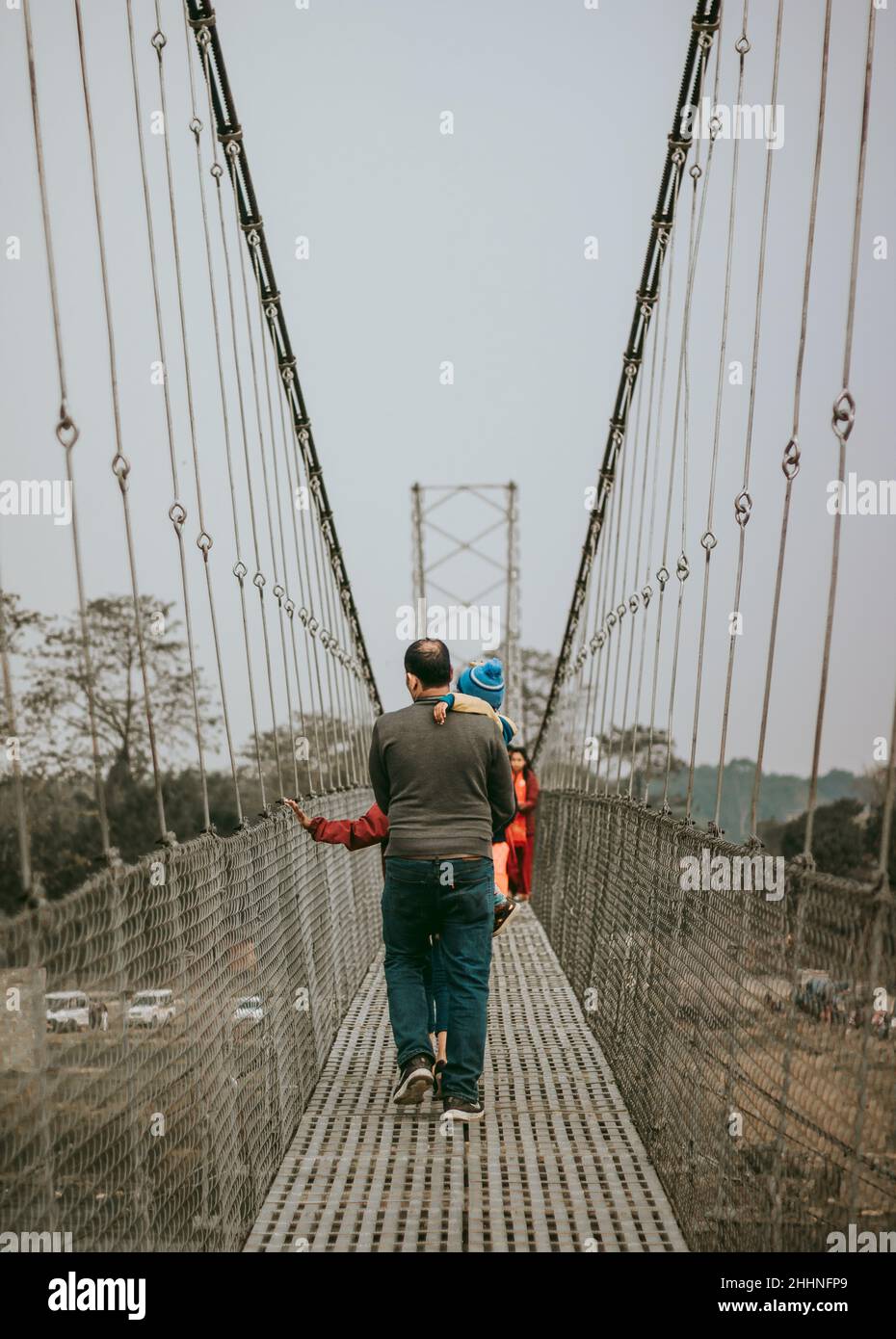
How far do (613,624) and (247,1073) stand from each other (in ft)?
16.7

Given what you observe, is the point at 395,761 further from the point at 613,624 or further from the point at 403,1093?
the point at 613,624

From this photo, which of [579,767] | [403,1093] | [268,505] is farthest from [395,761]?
[579,767]

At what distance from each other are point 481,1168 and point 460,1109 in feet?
1.13

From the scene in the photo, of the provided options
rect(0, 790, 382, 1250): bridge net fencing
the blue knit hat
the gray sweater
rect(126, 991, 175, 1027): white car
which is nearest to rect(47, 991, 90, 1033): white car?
rect(0, 790, 382, 1250): bridge net fencing

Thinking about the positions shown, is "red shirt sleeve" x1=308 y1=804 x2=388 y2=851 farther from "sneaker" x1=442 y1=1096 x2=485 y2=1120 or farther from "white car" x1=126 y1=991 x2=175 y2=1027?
"white car" x1=126 y1=991 x2=175 y2=1027

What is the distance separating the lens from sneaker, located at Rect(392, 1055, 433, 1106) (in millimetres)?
3520

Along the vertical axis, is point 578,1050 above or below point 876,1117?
below

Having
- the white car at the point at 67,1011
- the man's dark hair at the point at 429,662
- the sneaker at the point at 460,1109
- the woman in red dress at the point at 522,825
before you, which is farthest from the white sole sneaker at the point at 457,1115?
the woman in red dress at the point at 522,825

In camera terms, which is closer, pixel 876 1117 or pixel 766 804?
pixel 876 1117

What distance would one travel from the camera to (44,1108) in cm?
170

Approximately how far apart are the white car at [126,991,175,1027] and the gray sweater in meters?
1.20

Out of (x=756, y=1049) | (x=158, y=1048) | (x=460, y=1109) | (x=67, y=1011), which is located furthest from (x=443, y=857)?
(x=67, y=1011)

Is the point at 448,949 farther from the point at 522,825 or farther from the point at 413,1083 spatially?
the point at 522,825

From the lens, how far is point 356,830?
3754 millimetres
